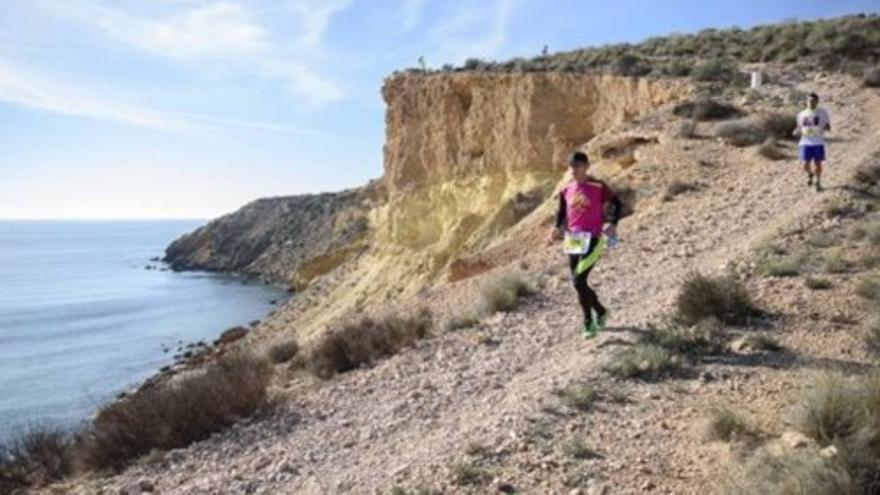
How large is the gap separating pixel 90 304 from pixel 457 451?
60.6 m

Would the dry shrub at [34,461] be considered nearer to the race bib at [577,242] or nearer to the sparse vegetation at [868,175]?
the race bib at [577,242]

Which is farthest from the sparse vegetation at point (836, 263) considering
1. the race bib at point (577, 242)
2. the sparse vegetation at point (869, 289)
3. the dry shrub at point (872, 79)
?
the dry shrub at point (872, 79)

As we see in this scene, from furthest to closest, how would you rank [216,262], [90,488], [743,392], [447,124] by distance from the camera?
[216,262], [447,124], [90,488], [743,392]

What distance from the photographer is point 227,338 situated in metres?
38.9

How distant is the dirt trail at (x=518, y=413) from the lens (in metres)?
5.73

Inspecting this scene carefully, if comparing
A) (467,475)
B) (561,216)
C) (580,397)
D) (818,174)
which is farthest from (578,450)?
(818,174)

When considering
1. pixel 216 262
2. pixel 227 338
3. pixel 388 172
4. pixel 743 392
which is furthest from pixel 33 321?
pixel 743 392

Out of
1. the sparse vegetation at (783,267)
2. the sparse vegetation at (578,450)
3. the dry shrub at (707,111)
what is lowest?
the sparse vegetation at (578,450)

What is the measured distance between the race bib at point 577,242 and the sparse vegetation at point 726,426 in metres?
2.86

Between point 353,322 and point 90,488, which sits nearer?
point 90,488

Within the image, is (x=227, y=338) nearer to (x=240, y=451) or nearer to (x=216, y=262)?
(x=240, y=451)

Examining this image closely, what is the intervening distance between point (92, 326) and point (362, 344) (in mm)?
43024

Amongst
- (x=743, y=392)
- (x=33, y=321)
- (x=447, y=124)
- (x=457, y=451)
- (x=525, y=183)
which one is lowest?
(x=33, y=321)

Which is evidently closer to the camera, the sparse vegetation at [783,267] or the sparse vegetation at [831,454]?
the sparse vegetation at [831,454]
